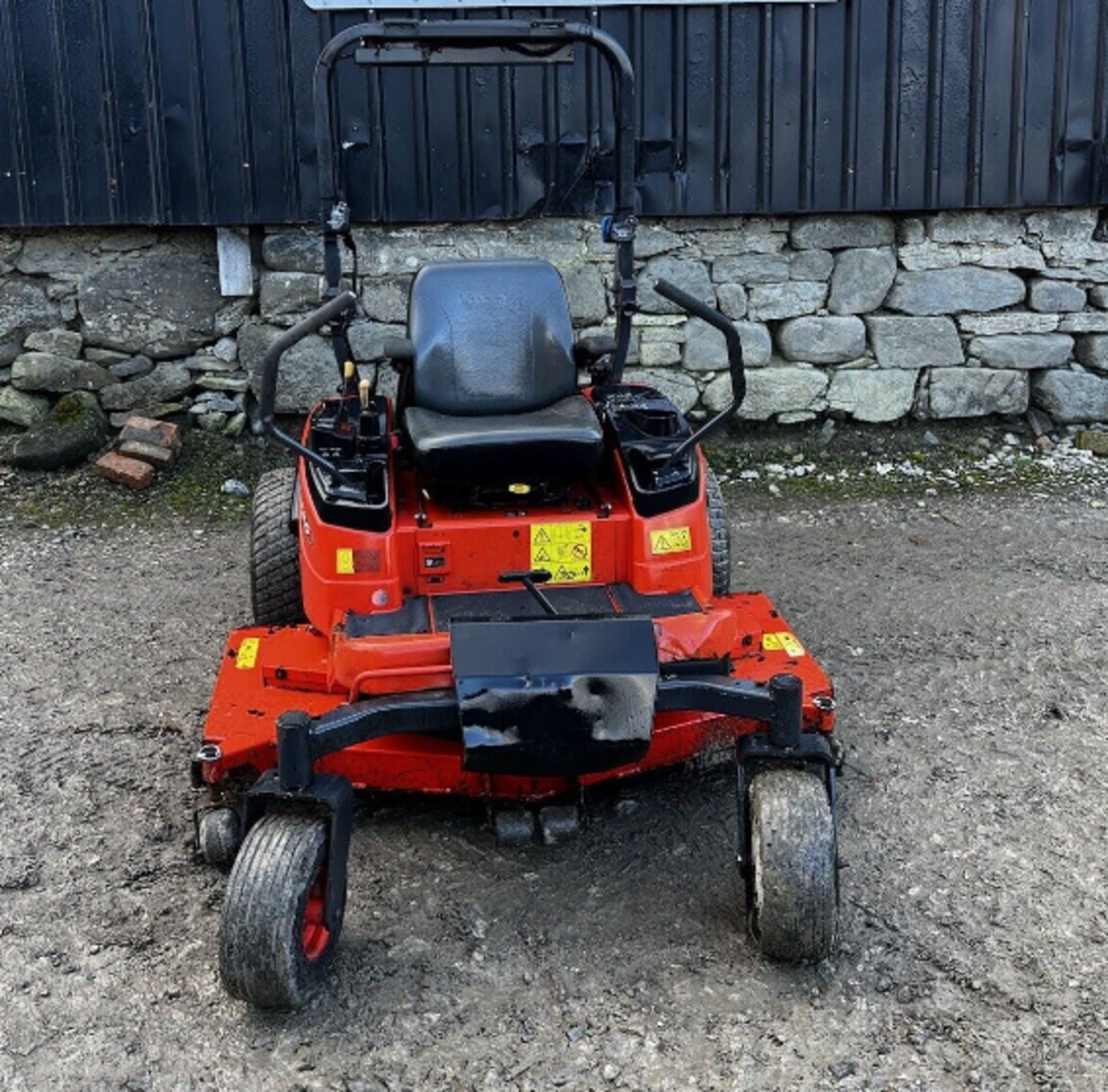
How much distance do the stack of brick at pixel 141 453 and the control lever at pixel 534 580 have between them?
333cm

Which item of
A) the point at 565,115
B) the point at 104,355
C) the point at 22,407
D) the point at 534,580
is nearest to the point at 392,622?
the point at 534,580

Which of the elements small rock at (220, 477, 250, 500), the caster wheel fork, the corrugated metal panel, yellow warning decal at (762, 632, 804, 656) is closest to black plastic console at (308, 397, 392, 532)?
yellow warning decal at (762, 632, 804, 656)

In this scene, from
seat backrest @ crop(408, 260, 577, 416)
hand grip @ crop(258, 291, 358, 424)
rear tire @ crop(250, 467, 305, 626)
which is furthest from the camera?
rear tire @ crop(250, 467, 305, 626)

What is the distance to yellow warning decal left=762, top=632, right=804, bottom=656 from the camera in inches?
159

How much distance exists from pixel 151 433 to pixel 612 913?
416cm

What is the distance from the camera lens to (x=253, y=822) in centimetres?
338

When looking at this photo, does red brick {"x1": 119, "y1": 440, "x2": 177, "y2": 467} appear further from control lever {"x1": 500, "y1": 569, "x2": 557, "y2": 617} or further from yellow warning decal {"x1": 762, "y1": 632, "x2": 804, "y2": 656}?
yellow warning decal {"x1": 762, "y1": 632, "x2": 804, "y2": 656}

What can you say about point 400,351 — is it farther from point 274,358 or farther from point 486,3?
point 486,3

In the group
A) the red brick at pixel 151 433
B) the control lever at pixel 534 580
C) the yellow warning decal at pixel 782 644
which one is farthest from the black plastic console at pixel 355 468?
the red brick at pixel 151 433

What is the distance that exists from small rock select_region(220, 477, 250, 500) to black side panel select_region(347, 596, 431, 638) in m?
3.08

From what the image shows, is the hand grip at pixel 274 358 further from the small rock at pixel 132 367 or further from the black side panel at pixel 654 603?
the small rock at pixel 132 367

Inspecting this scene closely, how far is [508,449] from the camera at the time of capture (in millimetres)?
3840

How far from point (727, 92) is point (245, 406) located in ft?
8.65

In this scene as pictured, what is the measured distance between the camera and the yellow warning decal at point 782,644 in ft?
13.3
